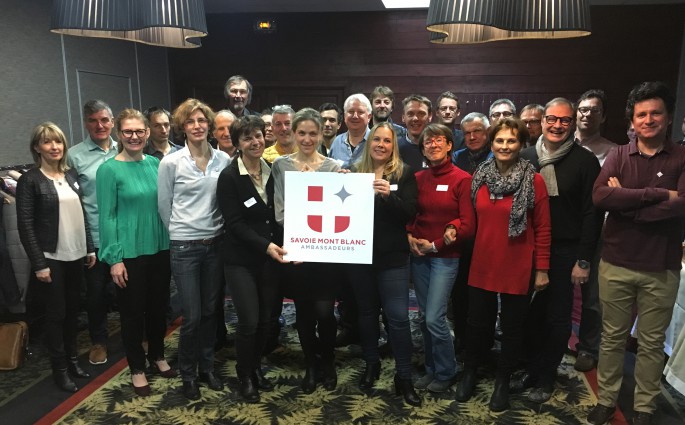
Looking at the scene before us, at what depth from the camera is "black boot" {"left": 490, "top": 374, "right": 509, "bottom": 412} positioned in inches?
94.8

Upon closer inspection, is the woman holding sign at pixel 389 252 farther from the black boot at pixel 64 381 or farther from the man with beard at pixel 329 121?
the black boot at pixel 64 381

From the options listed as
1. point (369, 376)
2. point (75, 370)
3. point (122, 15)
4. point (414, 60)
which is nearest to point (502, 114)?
point (369, 376)

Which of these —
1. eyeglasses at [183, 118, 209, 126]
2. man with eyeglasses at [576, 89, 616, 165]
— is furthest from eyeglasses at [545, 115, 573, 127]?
eyeglasses at [183, 118, 209, 126]

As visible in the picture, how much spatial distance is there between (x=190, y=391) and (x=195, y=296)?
0.51 metres

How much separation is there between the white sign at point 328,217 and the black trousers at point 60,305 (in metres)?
1.20

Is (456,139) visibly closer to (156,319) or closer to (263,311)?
(263,311)

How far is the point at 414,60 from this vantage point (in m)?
5.84

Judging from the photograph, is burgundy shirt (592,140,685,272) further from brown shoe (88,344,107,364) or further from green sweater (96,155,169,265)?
brown shoe (88,344,107,364)

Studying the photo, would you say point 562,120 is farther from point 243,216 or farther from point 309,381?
point 309,381

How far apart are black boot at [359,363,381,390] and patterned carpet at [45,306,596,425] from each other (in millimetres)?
42

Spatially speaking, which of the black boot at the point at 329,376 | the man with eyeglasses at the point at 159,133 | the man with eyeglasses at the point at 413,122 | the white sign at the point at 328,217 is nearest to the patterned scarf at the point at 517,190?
the white sign at the point at 328,217

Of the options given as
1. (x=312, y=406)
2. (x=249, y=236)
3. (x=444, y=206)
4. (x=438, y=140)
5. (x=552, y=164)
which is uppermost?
(x=438, y=140)

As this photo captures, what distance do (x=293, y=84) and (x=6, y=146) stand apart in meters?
3.11

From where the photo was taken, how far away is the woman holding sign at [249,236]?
2.28 metres
